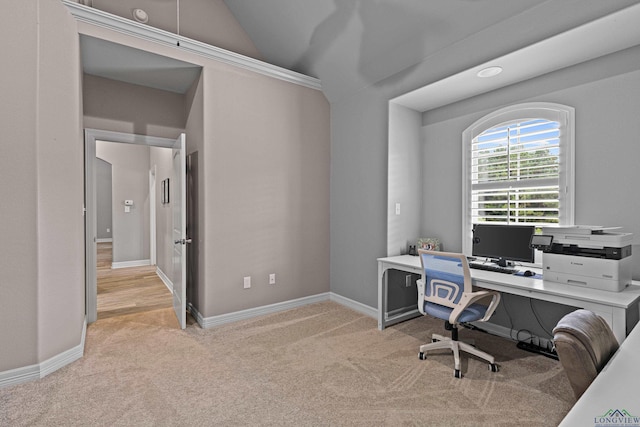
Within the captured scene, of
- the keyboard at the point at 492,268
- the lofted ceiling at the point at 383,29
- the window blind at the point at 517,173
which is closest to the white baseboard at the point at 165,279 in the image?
the lofted ceiling at the point at 383,29

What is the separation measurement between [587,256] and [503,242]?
0.74m

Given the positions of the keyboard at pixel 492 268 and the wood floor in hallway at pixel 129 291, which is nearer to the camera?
the keyboard at pixel 492 268

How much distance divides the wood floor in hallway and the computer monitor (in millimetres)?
3679

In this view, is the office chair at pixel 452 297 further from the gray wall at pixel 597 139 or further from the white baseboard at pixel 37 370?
the white baseboard at pixel 37 370

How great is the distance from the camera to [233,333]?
3.14 meters

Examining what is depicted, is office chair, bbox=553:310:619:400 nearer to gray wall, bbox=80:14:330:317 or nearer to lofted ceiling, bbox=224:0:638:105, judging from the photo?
lofted ceiling, bbox=224:0:638:105

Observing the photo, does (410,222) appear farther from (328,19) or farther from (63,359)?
(63,359)

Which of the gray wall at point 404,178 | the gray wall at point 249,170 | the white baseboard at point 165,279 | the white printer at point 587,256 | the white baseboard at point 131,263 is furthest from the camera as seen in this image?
the white baseboard at point 131,263

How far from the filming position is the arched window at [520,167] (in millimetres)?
2701

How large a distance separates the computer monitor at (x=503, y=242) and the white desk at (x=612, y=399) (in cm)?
171

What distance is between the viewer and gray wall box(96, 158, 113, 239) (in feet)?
32.1

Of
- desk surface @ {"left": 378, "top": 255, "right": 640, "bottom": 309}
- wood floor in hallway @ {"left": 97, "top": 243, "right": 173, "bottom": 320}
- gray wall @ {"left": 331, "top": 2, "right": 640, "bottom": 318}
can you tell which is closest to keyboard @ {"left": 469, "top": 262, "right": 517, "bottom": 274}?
desk surface @ {"left": 378, "top": 255, "right": 640, "bottom": 309}

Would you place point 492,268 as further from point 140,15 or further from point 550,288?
point 140,15

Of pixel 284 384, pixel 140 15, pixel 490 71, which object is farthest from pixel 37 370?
pixel 490 71
